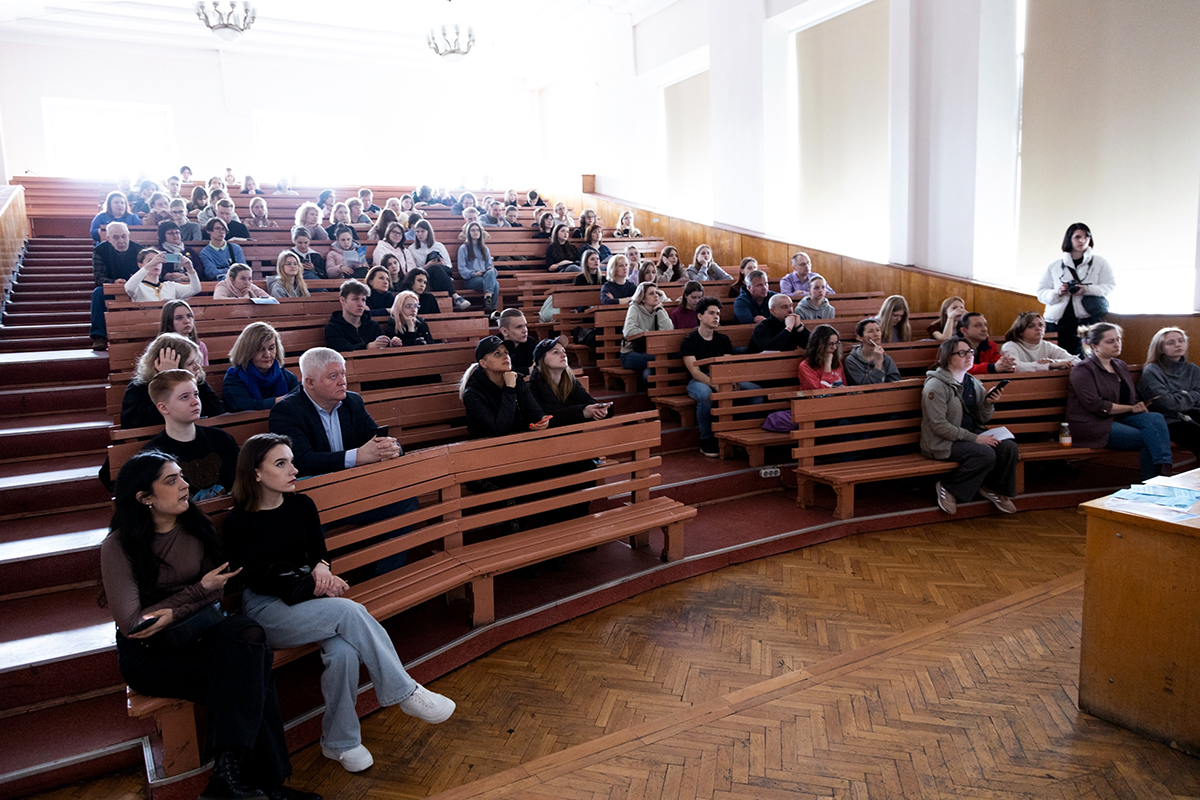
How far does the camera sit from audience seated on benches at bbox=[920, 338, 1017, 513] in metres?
4.45

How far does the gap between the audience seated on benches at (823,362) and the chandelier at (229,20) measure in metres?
9.31

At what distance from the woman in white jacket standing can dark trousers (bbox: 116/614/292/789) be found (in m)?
5.91

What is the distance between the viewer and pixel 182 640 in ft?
7.26

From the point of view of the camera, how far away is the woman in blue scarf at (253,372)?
12.3 feet

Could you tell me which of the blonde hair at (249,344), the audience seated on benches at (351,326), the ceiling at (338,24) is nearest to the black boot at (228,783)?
the blonde hair at (249,344)

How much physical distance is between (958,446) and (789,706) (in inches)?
99.0

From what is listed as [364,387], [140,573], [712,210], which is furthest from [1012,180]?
[140,573]

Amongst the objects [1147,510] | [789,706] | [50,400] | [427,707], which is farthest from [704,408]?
[50,400]

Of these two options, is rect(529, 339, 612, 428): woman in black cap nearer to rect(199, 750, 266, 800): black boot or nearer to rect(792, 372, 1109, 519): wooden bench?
rect(792, 372, 1109, 519): wooden bench

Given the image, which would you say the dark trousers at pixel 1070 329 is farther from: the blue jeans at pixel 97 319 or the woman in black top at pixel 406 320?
the blue jeans at pixel 97 319

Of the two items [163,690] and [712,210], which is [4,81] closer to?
[712,210]

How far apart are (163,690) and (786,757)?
6.09ft

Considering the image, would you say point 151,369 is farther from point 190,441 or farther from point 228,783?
point 228,783

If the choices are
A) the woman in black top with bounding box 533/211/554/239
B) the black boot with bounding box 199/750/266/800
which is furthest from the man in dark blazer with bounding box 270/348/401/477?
the woman in black top with bounding box 533/211/554/239
